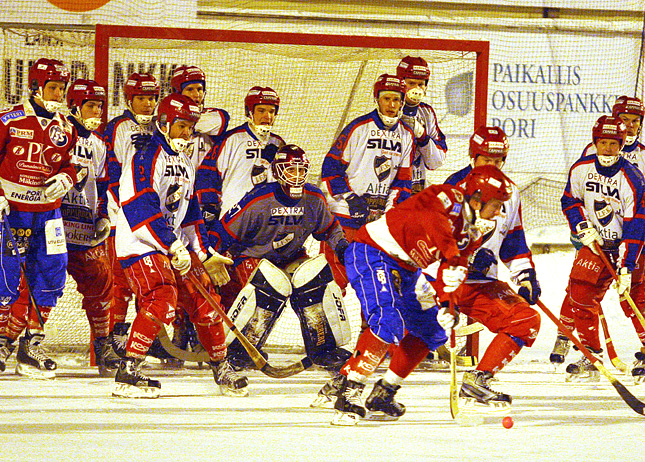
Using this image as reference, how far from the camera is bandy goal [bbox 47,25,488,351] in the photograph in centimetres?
666

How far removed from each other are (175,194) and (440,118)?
3311 millimetres

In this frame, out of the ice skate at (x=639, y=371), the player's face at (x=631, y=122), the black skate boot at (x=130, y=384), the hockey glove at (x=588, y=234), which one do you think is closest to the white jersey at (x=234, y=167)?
the black skate boot at (x=130, y=384)

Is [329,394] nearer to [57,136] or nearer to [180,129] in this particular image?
[180,129]

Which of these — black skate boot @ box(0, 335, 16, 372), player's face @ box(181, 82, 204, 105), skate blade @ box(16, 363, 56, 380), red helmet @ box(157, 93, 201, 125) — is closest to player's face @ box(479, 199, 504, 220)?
red helmet @ box(157, 93, 201, 125)

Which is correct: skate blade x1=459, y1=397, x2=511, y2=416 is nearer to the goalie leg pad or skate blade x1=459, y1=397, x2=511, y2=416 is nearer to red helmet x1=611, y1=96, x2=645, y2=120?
the goalie leg pad

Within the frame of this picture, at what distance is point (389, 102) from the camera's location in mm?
6078

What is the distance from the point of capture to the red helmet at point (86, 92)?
5.98 metres

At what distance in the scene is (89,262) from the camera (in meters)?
6.01

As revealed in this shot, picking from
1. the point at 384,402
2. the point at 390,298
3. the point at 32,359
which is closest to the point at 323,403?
the point at 384,402

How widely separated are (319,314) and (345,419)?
1038 mm

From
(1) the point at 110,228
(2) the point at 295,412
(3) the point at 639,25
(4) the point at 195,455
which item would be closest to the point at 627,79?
(3) the point at 639,25

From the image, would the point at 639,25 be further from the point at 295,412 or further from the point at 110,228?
the point at 295,412

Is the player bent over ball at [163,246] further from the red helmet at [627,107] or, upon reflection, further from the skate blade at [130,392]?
the red helmet at [627,107]

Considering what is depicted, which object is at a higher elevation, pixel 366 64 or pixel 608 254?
pixel 366 64
